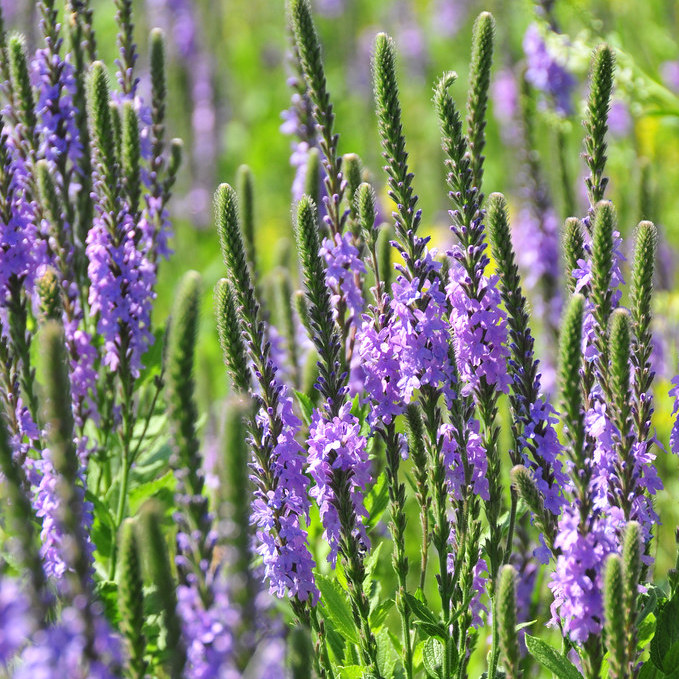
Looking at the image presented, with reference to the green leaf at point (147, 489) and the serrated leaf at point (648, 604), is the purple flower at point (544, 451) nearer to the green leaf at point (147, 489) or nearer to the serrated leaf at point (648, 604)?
the serrated leaf at point (648, 604)

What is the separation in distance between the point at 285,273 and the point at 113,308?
102cm

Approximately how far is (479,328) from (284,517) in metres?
0.69

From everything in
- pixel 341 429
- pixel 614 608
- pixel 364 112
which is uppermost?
pixel 364 112

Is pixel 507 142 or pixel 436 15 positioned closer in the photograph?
pixel 507 142

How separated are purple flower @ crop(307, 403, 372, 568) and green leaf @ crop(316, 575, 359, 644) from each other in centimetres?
22

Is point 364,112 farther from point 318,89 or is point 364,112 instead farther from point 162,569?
point 162,569

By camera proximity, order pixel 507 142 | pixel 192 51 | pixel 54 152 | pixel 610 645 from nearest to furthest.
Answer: pixel 610 645, pixel 54 152, pixel 507 142, pixel 192 51

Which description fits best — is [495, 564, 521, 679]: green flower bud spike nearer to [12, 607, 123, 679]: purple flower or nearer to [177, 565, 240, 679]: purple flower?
[177, 565, 240, 679]: purple flower

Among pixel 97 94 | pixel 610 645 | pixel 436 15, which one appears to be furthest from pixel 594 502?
pixel 436 15

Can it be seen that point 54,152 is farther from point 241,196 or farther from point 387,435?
point 387,435

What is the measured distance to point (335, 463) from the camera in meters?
2.35

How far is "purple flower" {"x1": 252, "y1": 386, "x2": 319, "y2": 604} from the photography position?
2.40 metres

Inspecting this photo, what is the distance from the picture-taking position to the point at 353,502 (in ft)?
8.02

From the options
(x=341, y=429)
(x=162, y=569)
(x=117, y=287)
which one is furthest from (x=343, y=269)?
(x=162, y=569)
